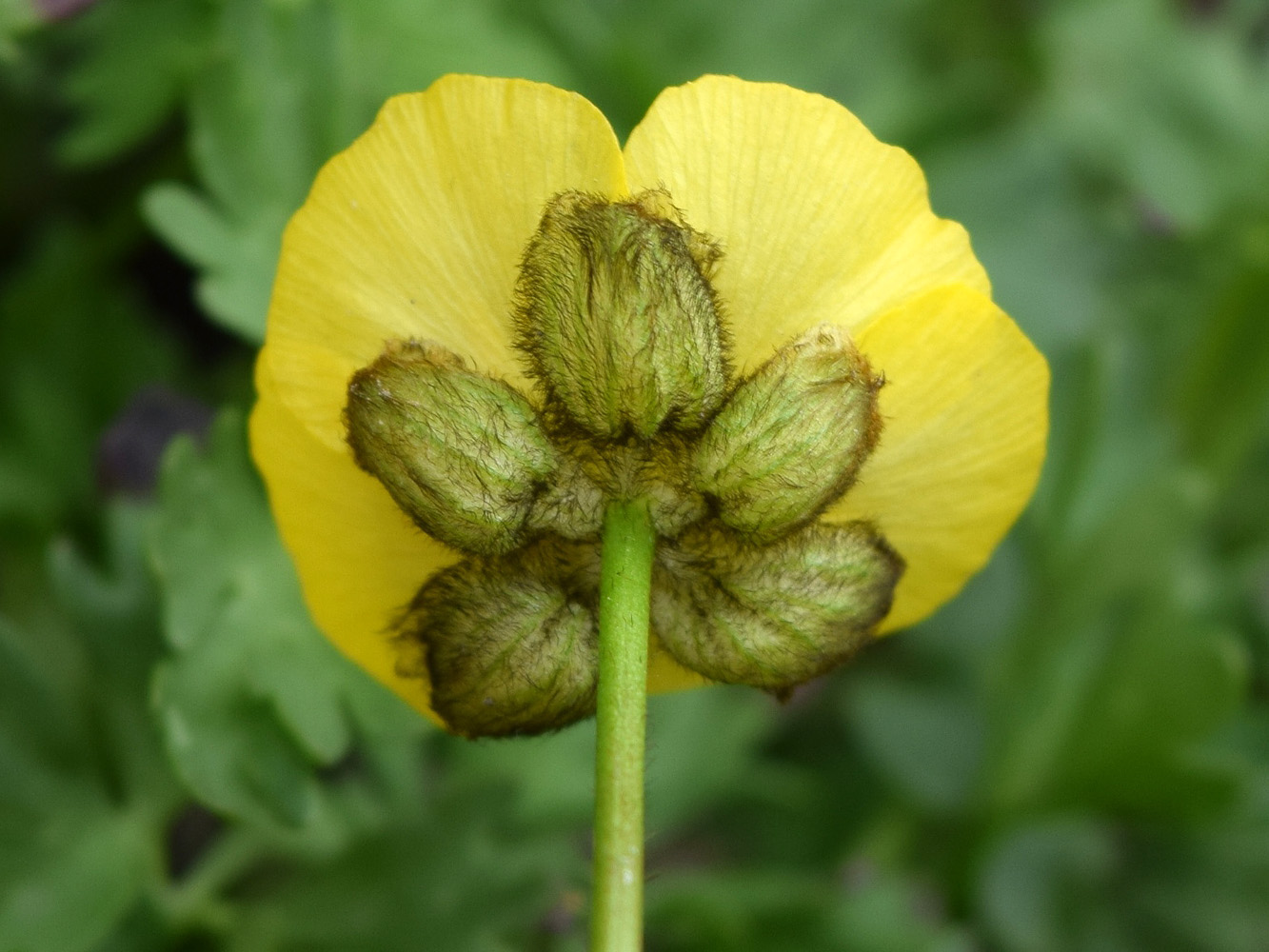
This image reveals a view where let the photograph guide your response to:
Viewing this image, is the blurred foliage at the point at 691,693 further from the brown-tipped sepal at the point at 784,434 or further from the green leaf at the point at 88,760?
the brown-tipped sepal at the point at 784,434

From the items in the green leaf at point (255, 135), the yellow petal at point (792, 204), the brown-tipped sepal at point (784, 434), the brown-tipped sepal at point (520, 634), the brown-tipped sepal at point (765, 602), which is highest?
the green leaf at point (255, 135)

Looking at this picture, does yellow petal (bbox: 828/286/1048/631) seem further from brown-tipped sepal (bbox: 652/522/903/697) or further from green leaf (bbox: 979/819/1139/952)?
green leaf (bbox: 979/819/1139/952)

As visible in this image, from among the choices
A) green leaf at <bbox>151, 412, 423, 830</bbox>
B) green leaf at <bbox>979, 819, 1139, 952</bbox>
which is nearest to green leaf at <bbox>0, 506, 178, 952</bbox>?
green leaf at <bbox>151, 412, 423, 830</bbox>

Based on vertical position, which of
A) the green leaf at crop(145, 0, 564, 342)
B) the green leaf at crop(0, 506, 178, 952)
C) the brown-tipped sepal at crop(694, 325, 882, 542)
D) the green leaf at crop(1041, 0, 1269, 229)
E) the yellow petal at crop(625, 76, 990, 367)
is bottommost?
the green leaf at crop(0, 506, 178, 952)

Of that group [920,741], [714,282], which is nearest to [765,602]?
[714,282]

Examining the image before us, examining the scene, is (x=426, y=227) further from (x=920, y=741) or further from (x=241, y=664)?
(x=920, y=741)

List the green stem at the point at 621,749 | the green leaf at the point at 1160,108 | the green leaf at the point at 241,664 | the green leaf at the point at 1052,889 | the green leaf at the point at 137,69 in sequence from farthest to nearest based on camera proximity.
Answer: the green leaf at the point at 1160,108, the green leaf at the point at 1052,889, the green leaf at the point at 137,69, the green leaf at the point at 241,664, the green stem at the point at 621,749

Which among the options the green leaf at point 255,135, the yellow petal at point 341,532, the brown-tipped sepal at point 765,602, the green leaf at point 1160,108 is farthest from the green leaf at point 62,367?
the green leaf at point 1160,108

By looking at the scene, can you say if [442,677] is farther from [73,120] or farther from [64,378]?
[73,120]
